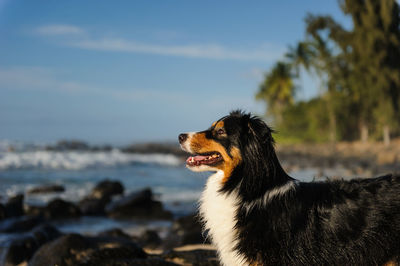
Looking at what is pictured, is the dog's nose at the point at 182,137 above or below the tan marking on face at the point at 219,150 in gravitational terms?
above

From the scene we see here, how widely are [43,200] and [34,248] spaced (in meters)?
9.20

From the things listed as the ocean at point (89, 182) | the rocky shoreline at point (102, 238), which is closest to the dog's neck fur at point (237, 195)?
the rocky shoreline at point (102, 238)

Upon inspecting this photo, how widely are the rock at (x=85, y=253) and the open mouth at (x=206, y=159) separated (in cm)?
199

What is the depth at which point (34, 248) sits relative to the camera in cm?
880

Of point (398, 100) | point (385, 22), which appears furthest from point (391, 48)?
point (398, 100)

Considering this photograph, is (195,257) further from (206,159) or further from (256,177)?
(256,177)

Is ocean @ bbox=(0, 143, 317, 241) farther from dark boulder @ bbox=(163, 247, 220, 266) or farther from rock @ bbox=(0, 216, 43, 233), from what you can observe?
dark boulder @ bbox=(163, 247, 220, 266)

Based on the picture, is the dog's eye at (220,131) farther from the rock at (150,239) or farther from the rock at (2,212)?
the rock at (2,212)

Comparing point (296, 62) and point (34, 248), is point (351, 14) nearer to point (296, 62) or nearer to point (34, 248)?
point (296, 62)

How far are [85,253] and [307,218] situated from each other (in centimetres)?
391

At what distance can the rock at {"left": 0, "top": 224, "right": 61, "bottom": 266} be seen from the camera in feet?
27.2

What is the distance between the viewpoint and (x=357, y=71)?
42.3 m

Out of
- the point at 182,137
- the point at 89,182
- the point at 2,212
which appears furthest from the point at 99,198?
the point at 182,137

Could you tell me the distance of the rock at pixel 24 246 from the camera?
27.2 ft
